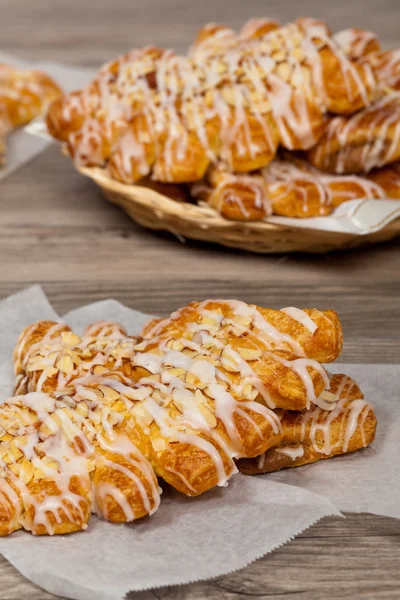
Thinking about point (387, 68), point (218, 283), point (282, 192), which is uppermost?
point (387, 68)

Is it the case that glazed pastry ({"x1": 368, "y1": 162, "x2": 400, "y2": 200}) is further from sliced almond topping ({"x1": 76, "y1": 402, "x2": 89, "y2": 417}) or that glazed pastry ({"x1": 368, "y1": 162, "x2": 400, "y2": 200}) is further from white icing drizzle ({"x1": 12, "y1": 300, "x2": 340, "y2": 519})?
sliced almond topping ({"x1": 76, "y1": 402, "x2": 89, "y2": 417})

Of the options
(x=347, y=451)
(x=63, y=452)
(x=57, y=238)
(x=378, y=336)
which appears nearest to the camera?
(x=63, y=452)

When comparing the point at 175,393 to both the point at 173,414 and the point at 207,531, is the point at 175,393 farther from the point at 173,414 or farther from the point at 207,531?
the point at 207,531

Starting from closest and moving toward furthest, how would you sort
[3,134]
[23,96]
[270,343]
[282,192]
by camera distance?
[270,343], [282,192], [3,134], [23,96]

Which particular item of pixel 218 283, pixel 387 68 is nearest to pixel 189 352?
pixel 218 283

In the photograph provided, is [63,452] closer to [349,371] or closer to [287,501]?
[287,501]

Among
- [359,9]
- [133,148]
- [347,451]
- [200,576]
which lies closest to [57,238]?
[133,148]
